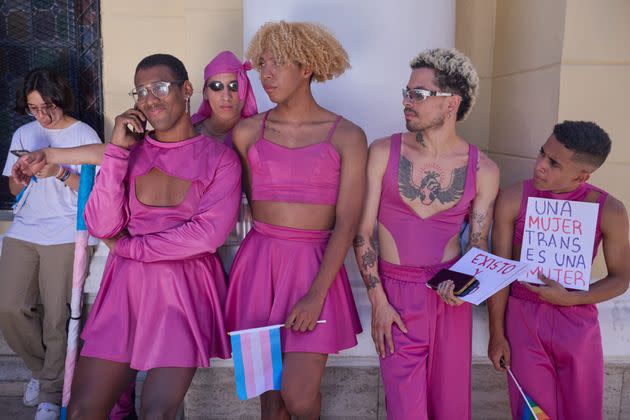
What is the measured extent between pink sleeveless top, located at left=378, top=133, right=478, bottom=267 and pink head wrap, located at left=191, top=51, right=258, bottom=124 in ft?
2.74

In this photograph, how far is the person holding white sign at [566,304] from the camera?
2445 mm

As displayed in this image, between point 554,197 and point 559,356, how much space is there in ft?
2.30

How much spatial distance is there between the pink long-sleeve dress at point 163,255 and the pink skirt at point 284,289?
124mm

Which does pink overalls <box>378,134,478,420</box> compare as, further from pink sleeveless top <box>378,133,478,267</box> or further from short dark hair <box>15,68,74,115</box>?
short dark hair <box>15,68,74,115</box>

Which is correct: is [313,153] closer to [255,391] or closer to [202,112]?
[202,112]

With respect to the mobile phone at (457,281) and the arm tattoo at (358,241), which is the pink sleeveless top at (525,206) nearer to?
the mobile phone at (457,281)

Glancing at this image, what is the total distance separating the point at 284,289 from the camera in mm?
2504

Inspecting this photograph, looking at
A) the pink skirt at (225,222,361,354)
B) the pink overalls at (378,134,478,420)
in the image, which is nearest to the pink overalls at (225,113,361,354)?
the pink skirt at (225,222,361,354)

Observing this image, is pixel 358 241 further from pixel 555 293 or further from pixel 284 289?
pixel 555 293

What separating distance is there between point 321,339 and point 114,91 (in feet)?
10.1

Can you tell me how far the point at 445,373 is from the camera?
247 centimetres

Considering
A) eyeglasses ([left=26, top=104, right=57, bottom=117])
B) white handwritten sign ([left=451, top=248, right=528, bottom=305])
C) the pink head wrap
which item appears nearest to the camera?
white handwritten sign ([left=451, top=248, right=528, bottom=305])

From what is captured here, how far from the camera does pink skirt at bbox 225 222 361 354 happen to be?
97.6 inches

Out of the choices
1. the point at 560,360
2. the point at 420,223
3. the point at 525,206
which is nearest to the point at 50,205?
the point at 420,223
